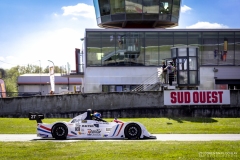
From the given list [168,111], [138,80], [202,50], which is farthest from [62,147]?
[202,50]

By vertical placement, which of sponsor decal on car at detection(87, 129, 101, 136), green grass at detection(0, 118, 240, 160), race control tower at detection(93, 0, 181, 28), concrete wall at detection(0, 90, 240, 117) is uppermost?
race control tower at detection(93, 0, 181, 28)

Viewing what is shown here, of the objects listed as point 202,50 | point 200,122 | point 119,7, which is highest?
point 119,7

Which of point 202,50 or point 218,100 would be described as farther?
point 202,50

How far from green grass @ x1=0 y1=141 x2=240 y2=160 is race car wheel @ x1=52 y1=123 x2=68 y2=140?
2.56m

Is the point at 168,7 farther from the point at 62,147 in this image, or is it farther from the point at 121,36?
the point at 62,147

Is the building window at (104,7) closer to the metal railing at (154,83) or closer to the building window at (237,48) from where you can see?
the metal railing at (154,83)

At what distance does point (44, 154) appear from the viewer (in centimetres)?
1592

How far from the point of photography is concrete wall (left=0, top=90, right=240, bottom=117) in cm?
3644

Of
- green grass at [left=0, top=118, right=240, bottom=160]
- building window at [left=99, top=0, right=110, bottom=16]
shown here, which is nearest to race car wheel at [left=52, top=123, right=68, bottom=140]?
green grass at [left=0, top=118, right=240, bottom=160]

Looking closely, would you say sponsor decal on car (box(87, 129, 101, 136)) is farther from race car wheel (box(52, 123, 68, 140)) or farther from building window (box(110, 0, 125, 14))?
building window (box(110, 0, 125, 14))

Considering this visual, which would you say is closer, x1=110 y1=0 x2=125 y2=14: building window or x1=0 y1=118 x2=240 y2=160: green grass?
x1=0 y1=118 x2=240 y2=160: green grass

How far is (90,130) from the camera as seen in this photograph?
2186cm

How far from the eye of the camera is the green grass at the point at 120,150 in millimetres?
15203

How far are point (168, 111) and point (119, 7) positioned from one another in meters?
18.2
